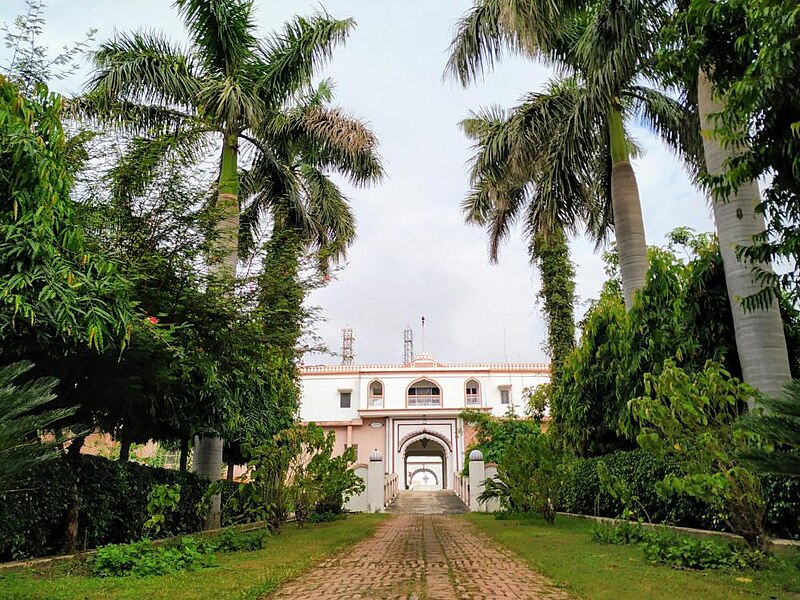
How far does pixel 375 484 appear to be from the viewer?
1939cm

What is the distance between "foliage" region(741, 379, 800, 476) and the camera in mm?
4148

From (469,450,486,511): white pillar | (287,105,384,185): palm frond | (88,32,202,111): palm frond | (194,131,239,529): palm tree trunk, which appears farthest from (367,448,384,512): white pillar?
(88,32,202,111): palm frond

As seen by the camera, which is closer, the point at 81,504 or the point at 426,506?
the point at 81,504

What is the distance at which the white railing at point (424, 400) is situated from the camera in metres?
34.2

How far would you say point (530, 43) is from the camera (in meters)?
8.89

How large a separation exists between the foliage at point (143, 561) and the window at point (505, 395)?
28.5m

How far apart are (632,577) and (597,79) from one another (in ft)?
25.1

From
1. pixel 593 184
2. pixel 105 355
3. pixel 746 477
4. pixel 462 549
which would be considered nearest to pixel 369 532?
pixel 462 549

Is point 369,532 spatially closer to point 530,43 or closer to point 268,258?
point 268,258

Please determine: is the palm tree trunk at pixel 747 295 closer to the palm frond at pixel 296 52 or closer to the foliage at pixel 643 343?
the foliage at pixel 643 343

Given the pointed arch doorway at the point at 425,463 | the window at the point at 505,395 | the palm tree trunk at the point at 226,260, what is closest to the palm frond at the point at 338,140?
the palm tree trunk at the point at 226,260

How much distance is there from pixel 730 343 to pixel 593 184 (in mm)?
6017

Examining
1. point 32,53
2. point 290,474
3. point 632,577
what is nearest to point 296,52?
point 32,53

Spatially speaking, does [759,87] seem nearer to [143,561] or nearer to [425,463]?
[143,561]
